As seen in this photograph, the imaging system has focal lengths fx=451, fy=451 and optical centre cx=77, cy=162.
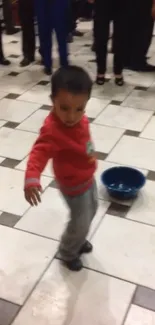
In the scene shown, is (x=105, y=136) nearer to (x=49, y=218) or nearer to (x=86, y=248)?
(x=49, y=218)

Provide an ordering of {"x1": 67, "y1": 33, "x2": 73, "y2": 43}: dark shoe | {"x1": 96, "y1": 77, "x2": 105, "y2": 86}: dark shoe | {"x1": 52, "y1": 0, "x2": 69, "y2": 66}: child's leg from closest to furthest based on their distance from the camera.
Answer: {"x1": 52, "y1": 0, "x2": 69, "y2": 66}: child's leg, {"x1": 96, "y1": 77, "x2": 105, "y2": 86}: dark shoe, {"x1": 67, "y1": 33, "x2": 73, "y2": 43}: dark shoe

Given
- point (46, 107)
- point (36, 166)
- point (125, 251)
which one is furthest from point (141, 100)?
point (36, 166)

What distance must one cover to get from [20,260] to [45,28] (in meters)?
2.14

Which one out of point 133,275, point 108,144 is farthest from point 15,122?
point 133,275

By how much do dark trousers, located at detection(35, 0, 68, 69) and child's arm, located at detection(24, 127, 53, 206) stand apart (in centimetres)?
208

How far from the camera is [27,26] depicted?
358 centimetres

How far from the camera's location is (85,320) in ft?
4.75

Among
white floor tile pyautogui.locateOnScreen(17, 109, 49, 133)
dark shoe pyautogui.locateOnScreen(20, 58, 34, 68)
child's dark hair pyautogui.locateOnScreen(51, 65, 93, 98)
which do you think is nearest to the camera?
child's dark hair pyautogui.locateOnScreen(51, 65, 93, 98)

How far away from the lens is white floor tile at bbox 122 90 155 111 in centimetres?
295

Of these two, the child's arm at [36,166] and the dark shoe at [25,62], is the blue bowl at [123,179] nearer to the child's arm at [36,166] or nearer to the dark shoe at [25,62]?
the child's arm at [36,166]

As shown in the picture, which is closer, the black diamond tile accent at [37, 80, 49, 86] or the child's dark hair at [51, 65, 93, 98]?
the child's dark hair at [51, 65, 93, 98]

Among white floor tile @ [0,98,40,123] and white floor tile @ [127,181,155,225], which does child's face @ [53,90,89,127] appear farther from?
white floor tile @ [0,98,40,123]

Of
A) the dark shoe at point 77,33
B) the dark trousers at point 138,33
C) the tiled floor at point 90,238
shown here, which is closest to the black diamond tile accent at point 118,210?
the tiled floor at point 90,238

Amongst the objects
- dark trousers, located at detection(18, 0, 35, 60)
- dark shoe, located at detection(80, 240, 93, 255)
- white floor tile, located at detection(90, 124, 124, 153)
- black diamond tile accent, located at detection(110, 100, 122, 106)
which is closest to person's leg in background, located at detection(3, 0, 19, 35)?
dark trousers, located at detection(18, 0, 35, 60)
